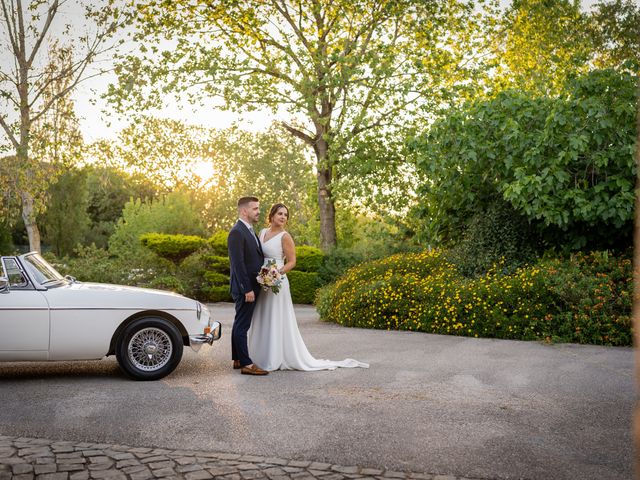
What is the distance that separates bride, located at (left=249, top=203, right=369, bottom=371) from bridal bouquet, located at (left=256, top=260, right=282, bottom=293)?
0.49 ft

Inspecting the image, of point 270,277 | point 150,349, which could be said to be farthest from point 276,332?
point 150,349

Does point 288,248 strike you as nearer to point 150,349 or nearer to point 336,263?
point 150,349

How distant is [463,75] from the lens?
995 inches

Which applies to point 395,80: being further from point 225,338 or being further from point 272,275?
point 272,275

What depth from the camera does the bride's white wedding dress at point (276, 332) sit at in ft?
30.7

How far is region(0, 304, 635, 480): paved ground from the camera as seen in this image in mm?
5549

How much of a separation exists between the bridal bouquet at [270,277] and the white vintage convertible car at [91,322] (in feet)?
2.78

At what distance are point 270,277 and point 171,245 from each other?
14362 mm

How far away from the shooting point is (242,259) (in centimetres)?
902

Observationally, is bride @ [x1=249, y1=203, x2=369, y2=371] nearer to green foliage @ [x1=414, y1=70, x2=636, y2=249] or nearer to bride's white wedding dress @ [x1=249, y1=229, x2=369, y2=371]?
bride's white wedding dress @ [x1=249, y1=229, x2=369, y2=371]

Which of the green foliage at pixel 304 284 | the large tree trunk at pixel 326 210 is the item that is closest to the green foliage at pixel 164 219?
the large tree trunk at pixel 326 210

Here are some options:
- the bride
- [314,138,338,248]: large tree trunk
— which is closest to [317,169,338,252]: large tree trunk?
[314,138,338,248]: large tree trunk

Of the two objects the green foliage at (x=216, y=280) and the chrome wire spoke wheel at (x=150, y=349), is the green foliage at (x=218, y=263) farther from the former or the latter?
the chrome wire spoke wheel at (x=150, y=349)

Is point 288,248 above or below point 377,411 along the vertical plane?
above
